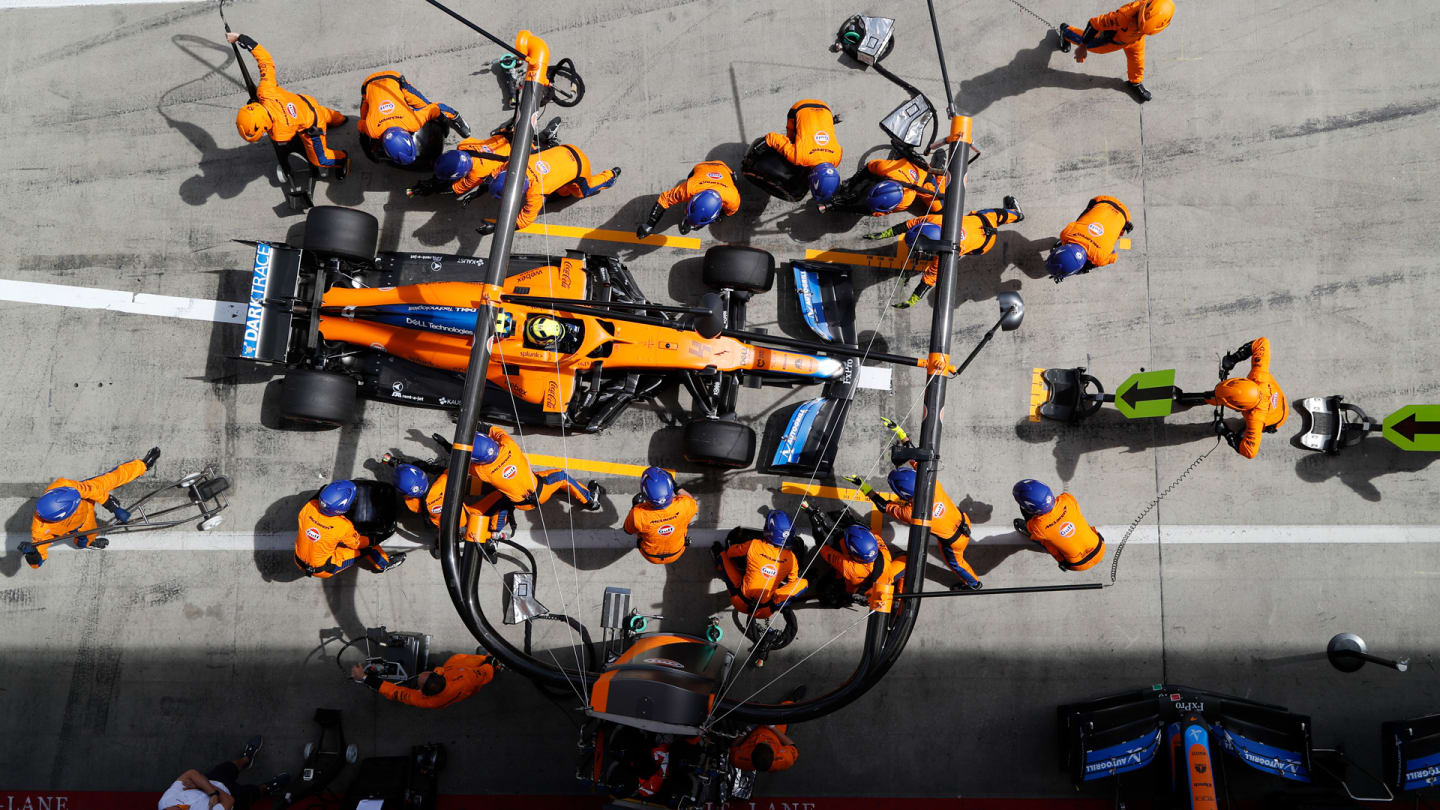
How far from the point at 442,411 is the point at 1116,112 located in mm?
8166

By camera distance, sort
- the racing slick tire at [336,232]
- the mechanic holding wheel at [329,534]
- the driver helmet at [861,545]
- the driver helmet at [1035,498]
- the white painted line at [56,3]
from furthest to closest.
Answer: the white painted line at [56,3]
the racing slick tire at [336,232]
the mechanic holding wheel at [329,534]
the driver helmet at [1035,498]
the driver helmet at [861,545]

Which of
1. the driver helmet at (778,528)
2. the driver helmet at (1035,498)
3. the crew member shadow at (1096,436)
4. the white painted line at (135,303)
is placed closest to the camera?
the driver helmet at (1035,498)

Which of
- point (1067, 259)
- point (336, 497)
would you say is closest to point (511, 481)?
point (336, 497)

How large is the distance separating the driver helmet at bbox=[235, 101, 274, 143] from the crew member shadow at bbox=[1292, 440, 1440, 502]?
1119cm

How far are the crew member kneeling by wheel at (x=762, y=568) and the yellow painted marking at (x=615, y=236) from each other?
3182mm

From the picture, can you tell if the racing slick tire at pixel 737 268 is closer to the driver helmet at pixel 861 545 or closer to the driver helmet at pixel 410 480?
the driver helmet at pixel 861 545

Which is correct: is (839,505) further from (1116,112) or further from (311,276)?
(311,276)

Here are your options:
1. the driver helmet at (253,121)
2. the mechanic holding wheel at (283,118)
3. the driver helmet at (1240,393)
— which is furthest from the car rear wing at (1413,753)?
the driver helmet at (253,121)

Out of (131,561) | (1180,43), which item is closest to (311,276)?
(131,561)

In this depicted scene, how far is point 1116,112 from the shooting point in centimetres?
914

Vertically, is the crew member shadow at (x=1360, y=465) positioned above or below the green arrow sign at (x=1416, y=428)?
below

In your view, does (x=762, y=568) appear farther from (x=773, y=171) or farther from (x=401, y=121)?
(x=401, y=121)

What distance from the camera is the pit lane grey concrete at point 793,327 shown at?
8633 millimetres

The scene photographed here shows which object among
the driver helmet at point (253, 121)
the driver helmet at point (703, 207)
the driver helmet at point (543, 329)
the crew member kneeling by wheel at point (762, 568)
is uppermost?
the driver helmet at point (253, 121)
